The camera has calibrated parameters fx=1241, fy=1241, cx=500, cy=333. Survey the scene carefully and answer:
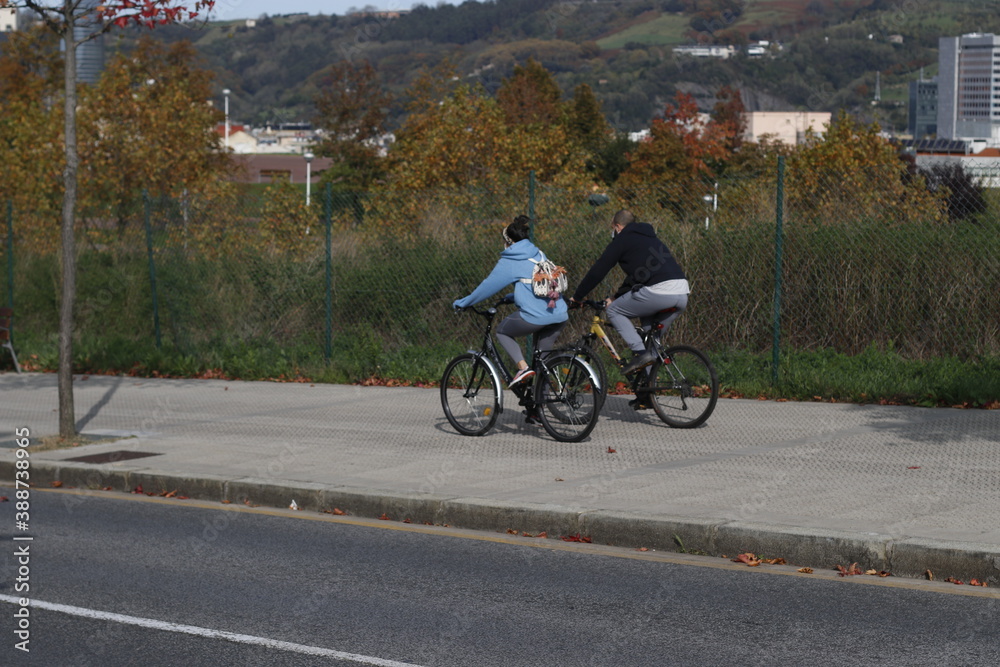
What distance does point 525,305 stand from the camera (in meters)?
10.3

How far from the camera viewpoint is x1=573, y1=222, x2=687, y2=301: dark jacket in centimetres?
1035

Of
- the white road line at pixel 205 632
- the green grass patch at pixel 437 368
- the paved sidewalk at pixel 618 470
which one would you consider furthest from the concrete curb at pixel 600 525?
the green grass patch at pixel 437 368

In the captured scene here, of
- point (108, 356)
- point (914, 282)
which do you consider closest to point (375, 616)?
point (914, 282)

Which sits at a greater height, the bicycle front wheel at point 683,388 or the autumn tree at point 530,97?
the autumn tree at point 530,97

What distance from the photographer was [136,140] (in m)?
33.6

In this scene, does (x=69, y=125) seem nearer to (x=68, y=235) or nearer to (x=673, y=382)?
(x=68, y=235)

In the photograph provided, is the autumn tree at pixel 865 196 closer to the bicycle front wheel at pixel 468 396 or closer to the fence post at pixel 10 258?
the bicycle front wheel at pixel 468 396

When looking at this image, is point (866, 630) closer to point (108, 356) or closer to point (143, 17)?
point (143, 17)

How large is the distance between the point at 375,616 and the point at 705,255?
29.2 feet

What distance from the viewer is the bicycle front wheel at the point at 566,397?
397 inches

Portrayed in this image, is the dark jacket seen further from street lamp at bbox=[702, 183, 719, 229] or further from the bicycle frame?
street lamp at bbox=[702, 183, 719, 229]

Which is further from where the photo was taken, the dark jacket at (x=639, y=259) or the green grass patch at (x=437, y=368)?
the green grass patch at (x=437, y=368)

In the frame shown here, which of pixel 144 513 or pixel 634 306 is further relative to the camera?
pixel 634 306

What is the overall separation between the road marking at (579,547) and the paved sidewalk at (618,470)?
0.08 m
